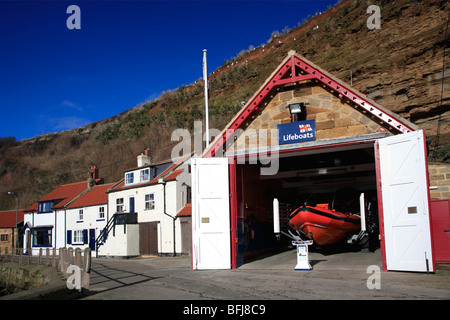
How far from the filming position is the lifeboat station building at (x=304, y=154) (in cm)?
1159

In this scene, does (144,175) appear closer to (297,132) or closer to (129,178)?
(129,178)

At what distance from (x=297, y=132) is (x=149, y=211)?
19703 mm

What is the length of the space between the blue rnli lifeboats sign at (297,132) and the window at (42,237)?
35.3m

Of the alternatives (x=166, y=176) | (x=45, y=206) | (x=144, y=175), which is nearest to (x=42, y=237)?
(x=45, y=206)

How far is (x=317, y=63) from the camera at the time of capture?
1555 inches

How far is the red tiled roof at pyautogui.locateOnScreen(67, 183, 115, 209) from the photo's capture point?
120 feet

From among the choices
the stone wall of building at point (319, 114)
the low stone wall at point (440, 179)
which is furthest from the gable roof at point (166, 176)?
the low stone wall at point (440, 179)

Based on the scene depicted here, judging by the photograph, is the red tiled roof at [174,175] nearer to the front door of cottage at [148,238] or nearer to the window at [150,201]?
the window at [150,201]

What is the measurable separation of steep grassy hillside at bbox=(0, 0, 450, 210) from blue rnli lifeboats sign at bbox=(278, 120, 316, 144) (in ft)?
42.5

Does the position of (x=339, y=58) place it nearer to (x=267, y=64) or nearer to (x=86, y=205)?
(x=267, y=64)

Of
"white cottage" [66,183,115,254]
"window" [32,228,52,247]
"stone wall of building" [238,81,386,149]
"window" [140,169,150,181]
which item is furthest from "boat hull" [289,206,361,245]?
"window" [32,228,52,247]

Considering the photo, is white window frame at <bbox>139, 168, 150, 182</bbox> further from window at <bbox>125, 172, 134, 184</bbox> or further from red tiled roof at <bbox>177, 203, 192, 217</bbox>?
red tiled roof at <bbox>177, 203, 192, 217</bbox>
